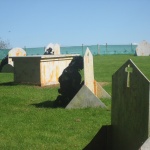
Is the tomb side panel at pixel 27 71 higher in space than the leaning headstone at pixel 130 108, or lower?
lower

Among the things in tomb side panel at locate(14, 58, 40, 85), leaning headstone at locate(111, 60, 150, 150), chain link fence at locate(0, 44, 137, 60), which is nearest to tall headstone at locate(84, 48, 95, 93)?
leaning headstone at locate(111, 60, 150, 150)

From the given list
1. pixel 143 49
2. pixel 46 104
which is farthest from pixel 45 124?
pixel 143 49

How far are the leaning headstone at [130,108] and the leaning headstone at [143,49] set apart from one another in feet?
106

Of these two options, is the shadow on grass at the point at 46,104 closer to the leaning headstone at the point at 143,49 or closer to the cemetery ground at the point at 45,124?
the cemetery ground at the point at 45,124

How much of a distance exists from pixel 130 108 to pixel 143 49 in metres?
33.3

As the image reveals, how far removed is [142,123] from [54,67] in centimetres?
1000

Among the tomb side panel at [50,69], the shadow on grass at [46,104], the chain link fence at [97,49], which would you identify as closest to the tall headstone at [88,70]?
the shadow on grass at [46,104]

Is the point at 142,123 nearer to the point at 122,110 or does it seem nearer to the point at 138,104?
the point at 138,104

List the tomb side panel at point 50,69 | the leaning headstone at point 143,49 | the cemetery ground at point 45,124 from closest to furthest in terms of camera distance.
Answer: the cemetery ground at point 45,124 < the tomb side panel at point 50,69 < the leaning headstone at point 143,49

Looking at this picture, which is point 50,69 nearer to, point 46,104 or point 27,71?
point 27,71

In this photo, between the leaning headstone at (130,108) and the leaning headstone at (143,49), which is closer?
the leaning headstone at (130,108)

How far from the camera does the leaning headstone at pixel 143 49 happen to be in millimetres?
35644

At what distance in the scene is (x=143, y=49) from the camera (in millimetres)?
35812

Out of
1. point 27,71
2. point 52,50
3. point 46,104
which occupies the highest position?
point 52,50
